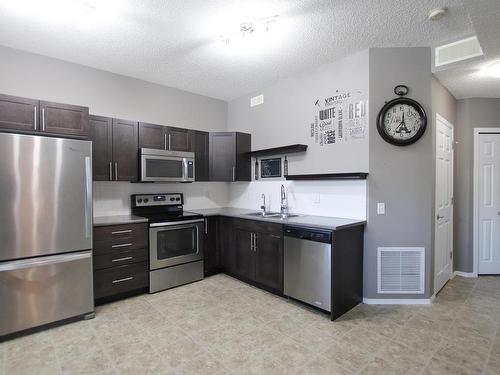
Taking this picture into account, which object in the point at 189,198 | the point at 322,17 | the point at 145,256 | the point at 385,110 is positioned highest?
the point at 322,17

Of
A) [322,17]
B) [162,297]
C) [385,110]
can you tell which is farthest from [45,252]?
[385,110]

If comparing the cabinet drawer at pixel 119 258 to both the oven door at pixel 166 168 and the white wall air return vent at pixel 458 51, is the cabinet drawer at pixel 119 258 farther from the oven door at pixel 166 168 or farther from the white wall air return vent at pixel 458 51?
the white wall air return vent at pixel 458 51

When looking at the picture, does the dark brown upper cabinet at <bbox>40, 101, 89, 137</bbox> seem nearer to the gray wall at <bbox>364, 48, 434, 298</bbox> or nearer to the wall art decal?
the wall art decal

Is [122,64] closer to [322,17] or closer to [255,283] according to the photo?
[322,17]

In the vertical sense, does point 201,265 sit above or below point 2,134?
below

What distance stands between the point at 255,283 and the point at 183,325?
1.17 m

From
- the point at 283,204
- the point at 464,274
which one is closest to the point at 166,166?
the point at 283,204

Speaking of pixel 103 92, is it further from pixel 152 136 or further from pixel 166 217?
pixel 166 217

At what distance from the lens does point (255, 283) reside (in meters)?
3.56

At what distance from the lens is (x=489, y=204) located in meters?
3.95

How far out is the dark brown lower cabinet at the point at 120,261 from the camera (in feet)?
9.85

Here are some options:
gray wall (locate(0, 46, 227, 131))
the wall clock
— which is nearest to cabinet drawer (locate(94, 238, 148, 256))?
gray wall (locate(0, 46, 227, 131))

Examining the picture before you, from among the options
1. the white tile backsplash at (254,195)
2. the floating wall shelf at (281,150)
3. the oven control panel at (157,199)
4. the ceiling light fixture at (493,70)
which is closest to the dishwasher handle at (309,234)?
the white tile backsplash at (254,195)

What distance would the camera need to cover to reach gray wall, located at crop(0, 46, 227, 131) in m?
3.05
